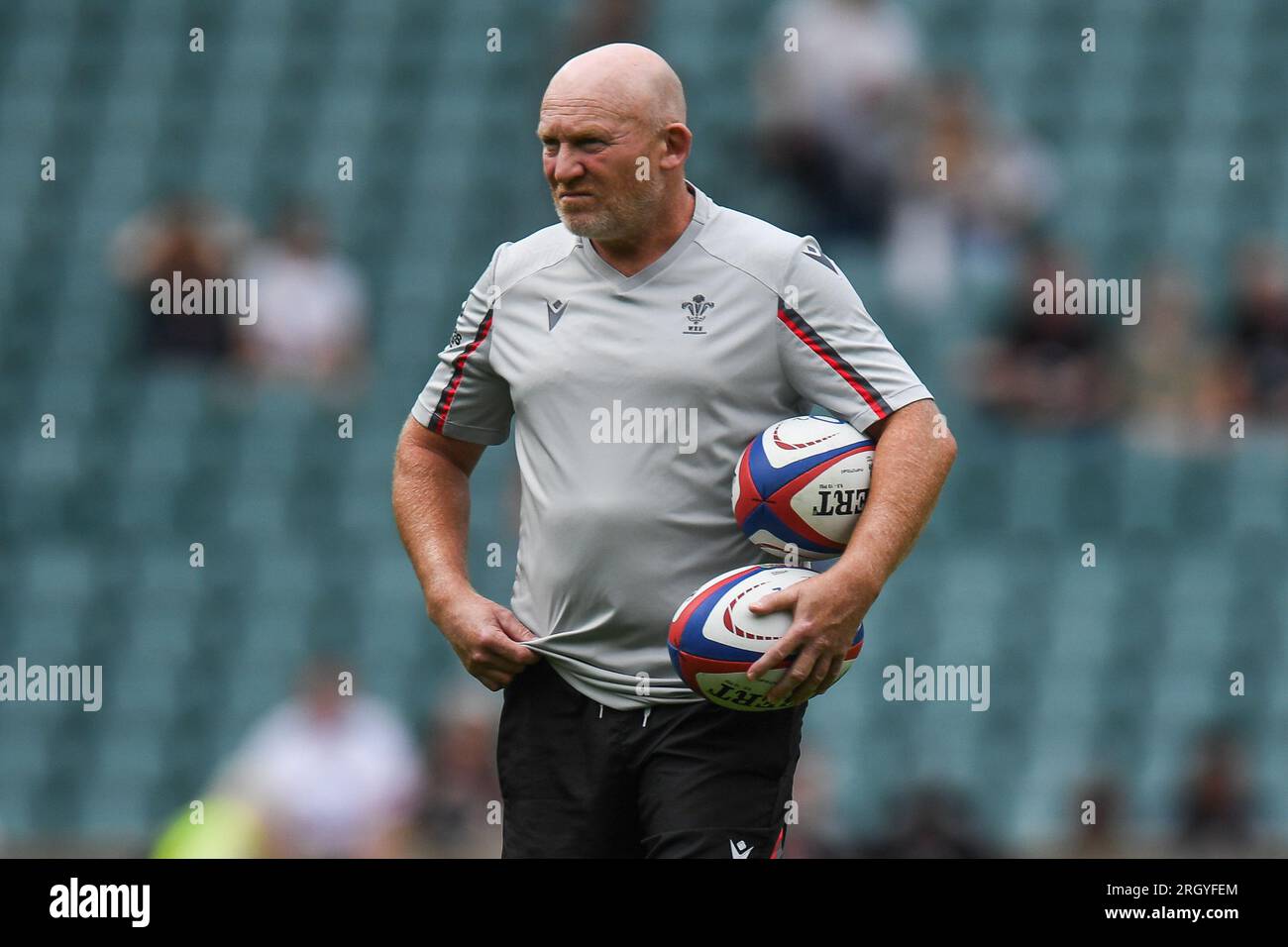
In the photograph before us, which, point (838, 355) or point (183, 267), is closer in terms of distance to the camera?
point (838, 355)

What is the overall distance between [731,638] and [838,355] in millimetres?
699

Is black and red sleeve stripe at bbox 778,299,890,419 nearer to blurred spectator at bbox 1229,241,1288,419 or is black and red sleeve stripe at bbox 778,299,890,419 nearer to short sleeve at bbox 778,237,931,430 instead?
short sleeve at bbox 778,237,931,430

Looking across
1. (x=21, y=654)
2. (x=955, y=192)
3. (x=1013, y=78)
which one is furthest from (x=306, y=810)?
(x=1013, y=78)

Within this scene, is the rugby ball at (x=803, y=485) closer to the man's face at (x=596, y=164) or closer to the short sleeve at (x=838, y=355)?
the short sleeve at (x=838, y=355)

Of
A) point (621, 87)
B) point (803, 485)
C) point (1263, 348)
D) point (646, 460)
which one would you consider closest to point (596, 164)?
point (621, 87)

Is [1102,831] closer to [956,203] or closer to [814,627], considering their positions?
[956,203]

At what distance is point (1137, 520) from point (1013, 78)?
3967 millimetres

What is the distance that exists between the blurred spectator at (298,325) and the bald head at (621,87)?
8048 mm

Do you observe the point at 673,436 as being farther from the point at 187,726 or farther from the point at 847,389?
the point at 187,726

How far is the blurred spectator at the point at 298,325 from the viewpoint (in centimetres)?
1333

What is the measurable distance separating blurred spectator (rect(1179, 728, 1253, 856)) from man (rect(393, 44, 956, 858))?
18.0ft

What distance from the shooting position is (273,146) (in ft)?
50.5

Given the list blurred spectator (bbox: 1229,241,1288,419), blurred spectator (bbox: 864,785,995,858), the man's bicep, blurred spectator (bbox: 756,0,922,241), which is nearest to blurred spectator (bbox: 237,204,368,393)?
blurred spectator (bbox: 756,0,922,241)

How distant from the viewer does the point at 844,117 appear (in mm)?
13664
